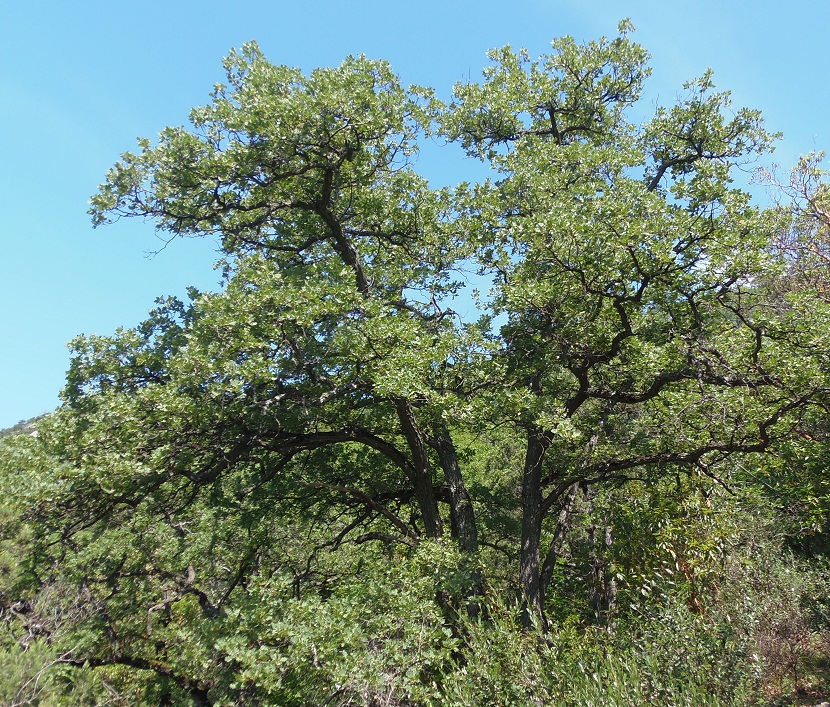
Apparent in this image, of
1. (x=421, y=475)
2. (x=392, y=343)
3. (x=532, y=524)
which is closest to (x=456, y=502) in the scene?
(x=421, y=475)

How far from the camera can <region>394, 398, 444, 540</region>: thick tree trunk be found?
1080 centimetres

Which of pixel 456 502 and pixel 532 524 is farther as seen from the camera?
pixel 456 502

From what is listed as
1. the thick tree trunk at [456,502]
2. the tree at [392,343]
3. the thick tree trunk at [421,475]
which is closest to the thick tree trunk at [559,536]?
the tree at [392,343]

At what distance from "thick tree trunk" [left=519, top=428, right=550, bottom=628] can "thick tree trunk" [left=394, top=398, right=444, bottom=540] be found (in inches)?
61.9

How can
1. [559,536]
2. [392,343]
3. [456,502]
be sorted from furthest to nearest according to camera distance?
[559,536] < [456,502] < [392,343]

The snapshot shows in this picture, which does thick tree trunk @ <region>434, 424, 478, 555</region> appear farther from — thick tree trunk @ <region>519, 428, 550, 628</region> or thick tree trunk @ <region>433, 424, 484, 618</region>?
thick tree trunk @ <region>519, 428, 550, 628</region>

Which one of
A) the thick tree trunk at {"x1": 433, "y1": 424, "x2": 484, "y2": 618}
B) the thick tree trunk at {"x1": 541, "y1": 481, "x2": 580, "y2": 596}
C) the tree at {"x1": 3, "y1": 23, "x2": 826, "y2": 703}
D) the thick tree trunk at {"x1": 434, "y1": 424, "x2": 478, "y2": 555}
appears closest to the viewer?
the tree at {"x1": 3, "y1": 23, "x2": 826, "y2": 703}

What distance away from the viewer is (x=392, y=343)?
8.82 m

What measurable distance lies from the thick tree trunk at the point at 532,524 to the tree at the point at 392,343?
0.18ft

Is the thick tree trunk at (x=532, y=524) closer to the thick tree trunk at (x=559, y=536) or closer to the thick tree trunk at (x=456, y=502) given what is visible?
the thick tree trunk at (x=559, y=536)

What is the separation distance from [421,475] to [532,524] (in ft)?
7.32

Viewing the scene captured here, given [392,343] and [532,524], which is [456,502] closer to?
[532,524]

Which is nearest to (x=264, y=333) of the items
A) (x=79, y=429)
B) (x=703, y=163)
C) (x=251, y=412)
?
(x=251, y=412)

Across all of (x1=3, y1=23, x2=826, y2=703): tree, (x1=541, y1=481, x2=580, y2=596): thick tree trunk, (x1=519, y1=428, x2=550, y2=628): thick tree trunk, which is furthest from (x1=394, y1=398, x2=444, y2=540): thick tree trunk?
(x1=541, y1=481, x2=580, y2=596): thick tree trunk
